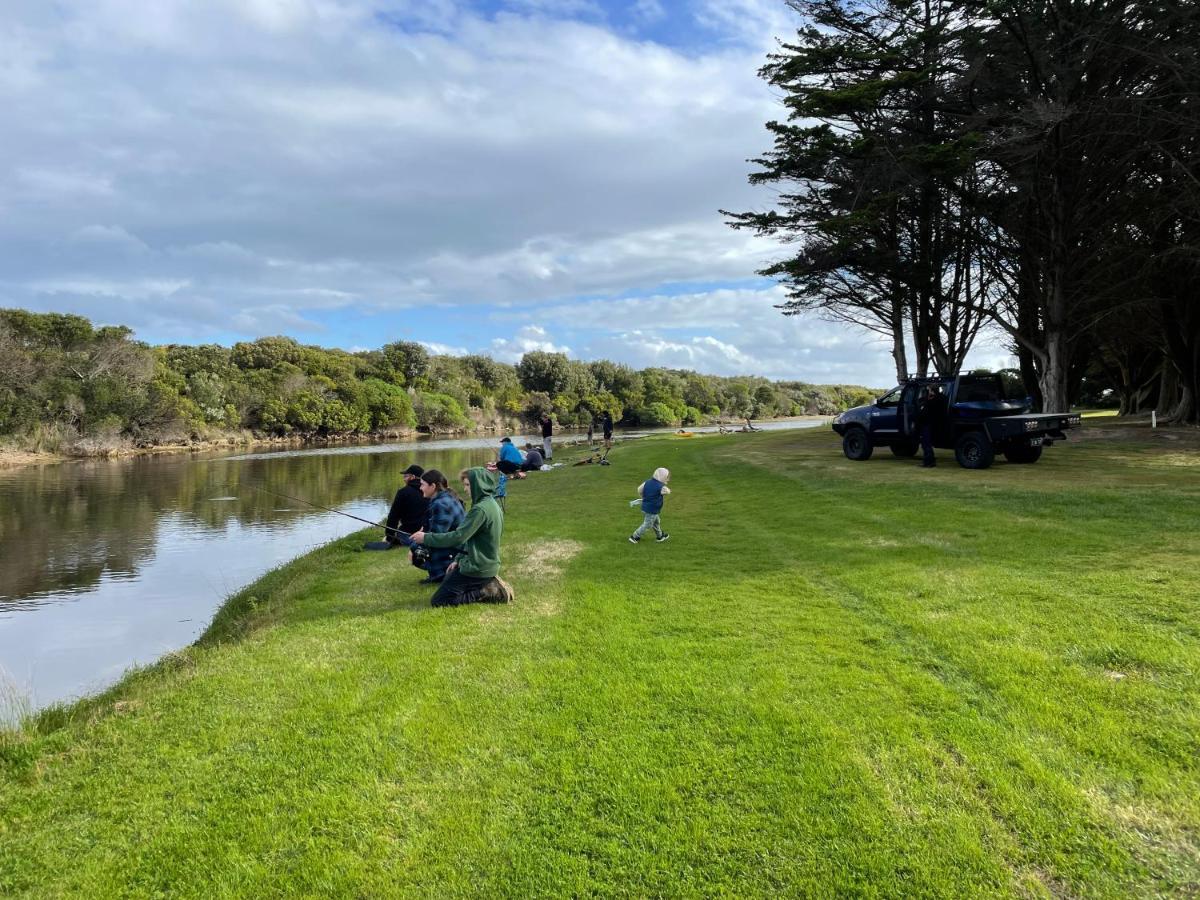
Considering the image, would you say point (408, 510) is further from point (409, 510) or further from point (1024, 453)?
point (1024, 453)

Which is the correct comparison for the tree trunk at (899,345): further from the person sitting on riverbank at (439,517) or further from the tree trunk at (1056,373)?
the person sitting on riverbank at (439,517)

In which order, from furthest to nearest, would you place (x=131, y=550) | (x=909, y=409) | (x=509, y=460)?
(x=509, y=460), (x=909, y=409), (x=131, y=550)

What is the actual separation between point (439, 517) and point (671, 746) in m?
5.03

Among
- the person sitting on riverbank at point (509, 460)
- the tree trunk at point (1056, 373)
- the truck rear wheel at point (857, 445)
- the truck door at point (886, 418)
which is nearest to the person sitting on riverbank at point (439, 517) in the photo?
the person sitting on riverbank at point (509, 460)

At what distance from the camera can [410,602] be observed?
26.4 feet

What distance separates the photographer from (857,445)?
19.8 meters

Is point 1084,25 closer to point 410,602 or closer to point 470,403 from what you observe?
point 410,602

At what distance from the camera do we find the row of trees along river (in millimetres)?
18766

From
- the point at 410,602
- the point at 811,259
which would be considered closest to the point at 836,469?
the point at 811,259

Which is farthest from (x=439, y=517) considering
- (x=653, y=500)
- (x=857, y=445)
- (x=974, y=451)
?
(x=857, y=445)

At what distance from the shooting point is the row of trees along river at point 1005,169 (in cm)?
1877

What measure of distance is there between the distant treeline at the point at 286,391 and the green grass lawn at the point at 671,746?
2057 inches

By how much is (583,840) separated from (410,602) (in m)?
5.17

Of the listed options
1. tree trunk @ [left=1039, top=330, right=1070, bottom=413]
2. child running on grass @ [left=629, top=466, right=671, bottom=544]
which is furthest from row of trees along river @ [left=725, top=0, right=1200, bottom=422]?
child running on grass @ [left=629, top=466, right=671, bottom=544]
